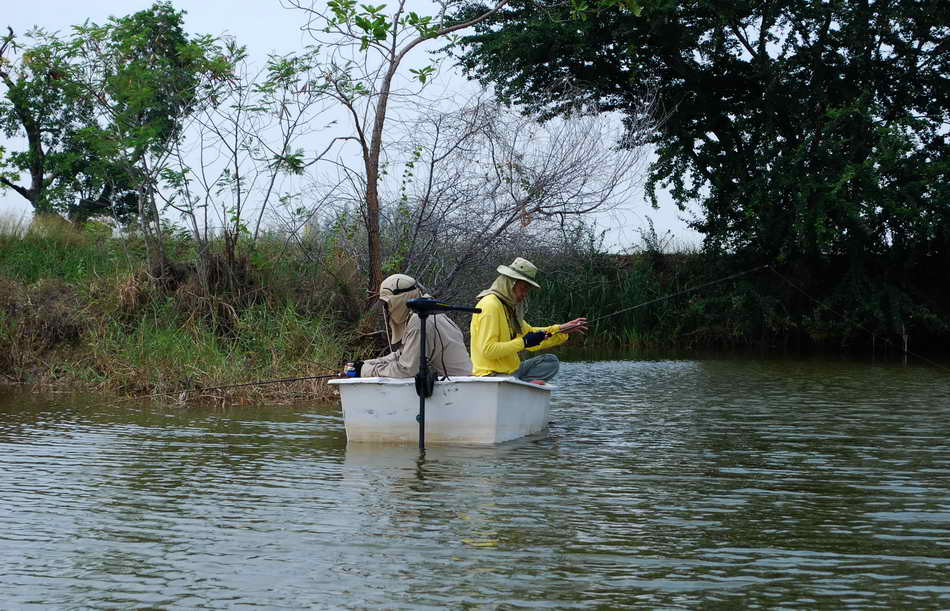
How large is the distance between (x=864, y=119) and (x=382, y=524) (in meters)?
17.3

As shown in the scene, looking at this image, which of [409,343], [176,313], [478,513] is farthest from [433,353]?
[176,313]

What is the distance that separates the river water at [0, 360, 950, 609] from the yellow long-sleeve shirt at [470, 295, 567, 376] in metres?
0.71

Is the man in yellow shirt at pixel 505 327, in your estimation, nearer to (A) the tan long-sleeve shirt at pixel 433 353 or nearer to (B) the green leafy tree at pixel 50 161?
(A) the tan long-sleeve shirt at pixel 433 353

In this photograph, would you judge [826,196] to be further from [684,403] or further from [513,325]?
[513,325]

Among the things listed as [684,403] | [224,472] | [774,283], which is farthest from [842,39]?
[224,472]

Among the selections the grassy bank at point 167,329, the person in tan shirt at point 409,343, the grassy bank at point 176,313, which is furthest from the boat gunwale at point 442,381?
the grassy bank at point 167,329

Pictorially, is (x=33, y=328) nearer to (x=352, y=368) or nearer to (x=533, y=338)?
(x=352, y=368)

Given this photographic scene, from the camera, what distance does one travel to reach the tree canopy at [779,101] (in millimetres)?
21500

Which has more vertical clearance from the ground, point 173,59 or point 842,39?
point 842,39

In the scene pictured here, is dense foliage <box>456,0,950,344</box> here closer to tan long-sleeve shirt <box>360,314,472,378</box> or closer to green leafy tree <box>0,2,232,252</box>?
green leafy tree <box>0,2,232,252</box>

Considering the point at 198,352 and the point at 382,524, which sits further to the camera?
the point at 198,352

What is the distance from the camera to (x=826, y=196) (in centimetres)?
2123

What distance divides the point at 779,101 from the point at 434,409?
52.2ft

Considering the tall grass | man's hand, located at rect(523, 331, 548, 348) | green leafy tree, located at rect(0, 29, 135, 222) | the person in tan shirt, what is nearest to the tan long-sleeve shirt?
the person in tan shirt
